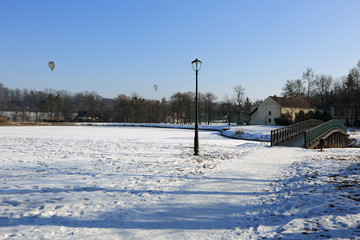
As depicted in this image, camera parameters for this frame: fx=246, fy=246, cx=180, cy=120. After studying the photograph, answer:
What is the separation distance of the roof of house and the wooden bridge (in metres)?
15.4

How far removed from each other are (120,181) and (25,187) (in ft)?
9.20

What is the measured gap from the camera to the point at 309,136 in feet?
72.2

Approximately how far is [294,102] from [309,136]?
112 ft

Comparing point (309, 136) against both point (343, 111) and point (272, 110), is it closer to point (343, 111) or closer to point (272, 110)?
point (272, 110)

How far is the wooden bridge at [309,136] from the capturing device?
21927mm

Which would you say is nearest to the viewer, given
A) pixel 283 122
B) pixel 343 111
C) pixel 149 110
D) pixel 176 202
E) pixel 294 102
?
pixel 176 202

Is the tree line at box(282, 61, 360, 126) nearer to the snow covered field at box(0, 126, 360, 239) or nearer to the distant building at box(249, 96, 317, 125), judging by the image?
the distant building at box(249, 96, 317, 125)

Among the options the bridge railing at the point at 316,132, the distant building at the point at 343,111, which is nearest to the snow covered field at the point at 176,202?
the bridge railing at the point at 316,132

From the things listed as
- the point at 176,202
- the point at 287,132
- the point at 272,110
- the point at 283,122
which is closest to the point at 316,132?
the point at 287,132

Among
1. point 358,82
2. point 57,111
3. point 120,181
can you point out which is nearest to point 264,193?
point 120,181

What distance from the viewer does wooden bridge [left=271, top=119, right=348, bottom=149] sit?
21.9 m

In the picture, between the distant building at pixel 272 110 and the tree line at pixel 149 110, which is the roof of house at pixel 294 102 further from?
the tree line at pixel 149 110

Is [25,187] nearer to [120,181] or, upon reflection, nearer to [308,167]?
[120,181]

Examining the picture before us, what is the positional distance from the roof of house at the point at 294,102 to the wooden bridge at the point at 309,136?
1545cm
